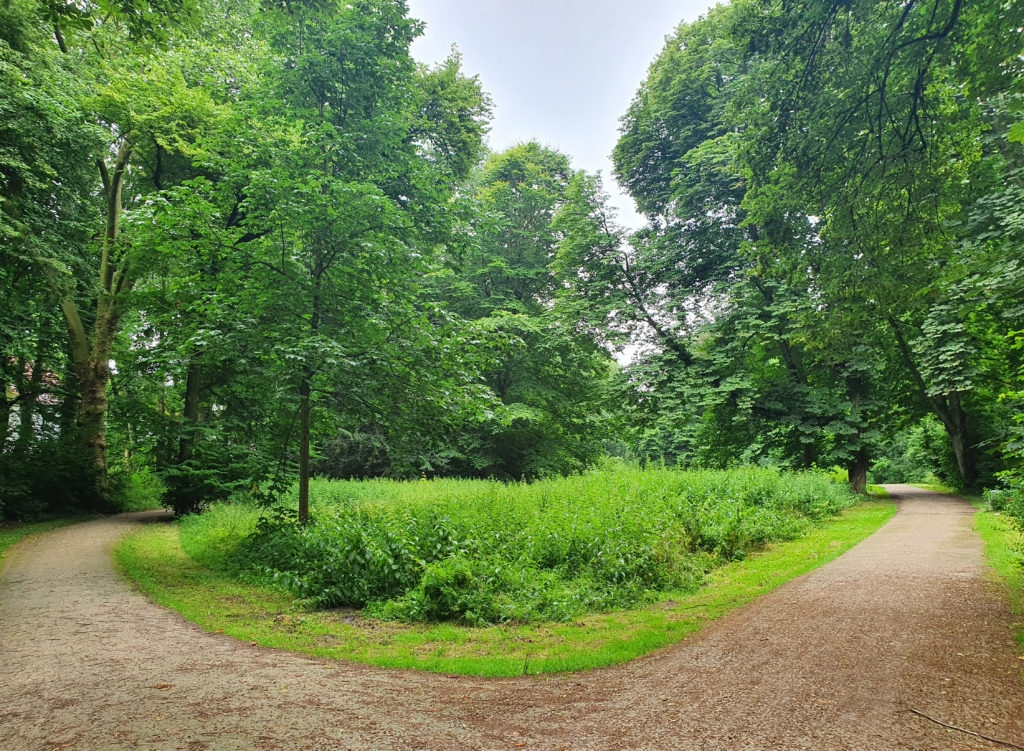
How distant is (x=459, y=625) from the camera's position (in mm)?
5797

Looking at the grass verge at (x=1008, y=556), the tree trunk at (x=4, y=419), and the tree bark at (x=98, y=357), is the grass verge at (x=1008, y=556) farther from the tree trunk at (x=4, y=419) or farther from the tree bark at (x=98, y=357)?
the tree trunk at (x=4, y=419)

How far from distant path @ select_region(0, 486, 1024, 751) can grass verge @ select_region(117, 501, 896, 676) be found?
0.92ft

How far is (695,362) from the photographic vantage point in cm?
1822

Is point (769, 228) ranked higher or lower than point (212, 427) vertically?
higher

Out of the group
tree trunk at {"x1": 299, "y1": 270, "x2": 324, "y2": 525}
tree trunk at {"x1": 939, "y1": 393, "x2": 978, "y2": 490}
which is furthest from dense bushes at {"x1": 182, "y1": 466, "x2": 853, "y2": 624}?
tree trunk at {"x1": 939, "y1": 393, "x2": 978, "y2": 490}

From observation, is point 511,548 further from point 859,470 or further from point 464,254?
point 859,470

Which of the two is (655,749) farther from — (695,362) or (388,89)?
(695,362)

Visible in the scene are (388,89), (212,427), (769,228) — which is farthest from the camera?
(212,427)

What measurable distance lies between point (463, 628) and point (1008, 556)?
25.0 feet

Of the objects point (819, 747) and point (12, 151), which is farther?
point (12, 151)

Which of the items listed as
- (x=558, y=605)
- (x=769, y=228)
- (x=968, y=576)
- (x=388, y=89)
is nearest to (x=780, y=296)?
(x=769, y=228)

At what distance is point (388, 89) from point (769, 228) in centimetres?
775

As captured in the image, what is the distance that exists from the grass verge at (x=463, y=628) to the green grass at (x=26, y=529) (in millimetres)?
5092

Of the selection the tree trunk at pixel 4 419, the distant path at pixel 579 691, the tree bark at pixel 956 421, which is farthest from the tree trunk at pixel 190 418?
the tree bark at pixel 956 421
